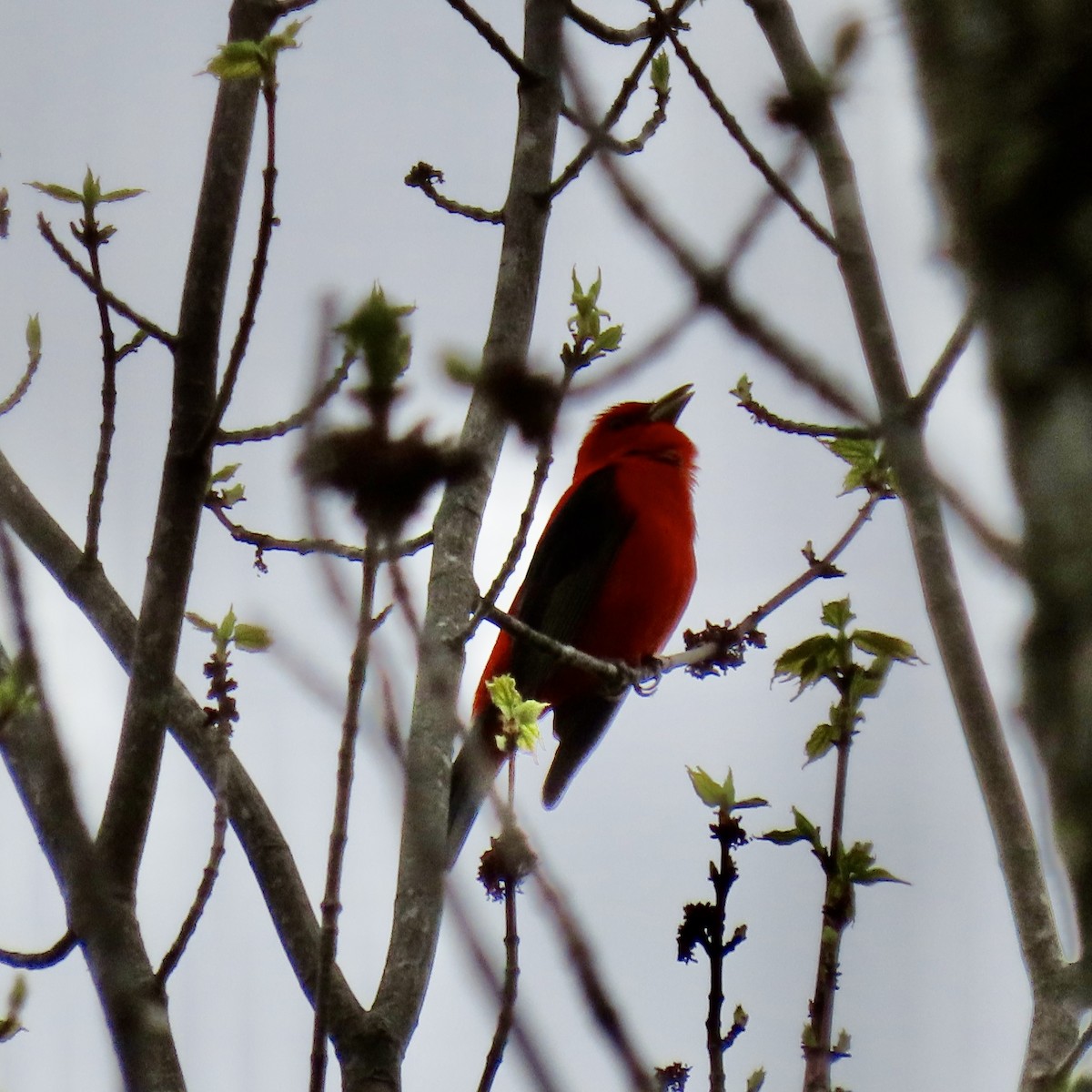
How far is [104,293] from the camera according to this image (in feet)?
8.16

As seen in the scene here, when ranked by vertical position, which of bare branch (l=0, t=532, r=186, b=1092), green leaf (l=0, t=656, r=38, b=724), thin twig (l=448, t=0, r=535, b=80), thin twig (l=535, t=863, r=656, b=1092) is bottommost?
thin twig (l=535, t=863, r=656, b=1092)

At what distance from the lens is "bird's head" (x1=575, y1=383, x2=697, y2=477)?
20.8 feet

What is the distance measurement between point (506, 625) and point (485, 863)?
125 centimetres

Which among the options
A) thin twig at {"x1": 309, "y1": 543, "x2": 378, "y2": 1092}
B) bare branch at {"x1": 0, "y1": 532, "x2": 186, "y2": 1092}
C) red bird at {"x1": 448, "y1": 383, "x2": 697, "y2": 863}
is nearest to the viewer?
thin twig at {"x1": 309, "y1": 543, "x2": 378, "y2": 1092}

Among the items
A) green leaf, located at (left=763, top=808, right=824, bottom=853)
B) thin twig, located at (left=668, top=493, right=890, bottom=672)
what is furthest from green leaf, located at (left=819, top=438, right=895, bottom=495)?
green leaf, located at (left=763, top=808, right=824, bottom=853)

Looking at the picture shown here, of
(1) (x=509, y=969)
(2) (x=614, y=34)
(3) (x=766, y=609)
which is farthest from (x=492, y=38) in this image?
(1) (x=509, y=969)

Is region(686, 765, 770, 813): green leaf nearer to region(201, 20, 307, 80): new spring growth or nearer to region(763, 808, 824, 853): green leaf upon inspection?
region(763, 808, 824, 853): green leaf

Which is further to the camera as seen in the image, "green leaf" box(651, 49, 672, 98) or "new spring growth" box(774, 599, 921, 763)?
"green leaf" box(651, 49, 672, 98)

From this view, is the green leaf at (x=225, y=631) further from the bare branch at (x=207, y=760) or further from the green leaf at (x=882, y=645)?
the green leaf at (x=882, y=645)

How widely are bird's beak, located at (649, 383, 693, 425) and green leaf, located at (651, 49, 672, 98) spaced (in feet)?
8.48

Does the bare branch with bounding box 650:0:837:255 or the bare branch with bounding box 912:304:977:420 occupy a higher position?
the bare branch with bounding box 650:0:837:255

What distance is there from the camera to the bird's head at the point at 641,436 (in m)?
6.34

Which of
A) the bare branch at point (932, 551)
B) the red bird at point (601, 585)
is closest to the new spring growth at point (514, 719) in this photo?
the bare branch at point (932, 551)

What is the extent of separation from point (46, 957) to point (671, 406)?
4.49 metres
